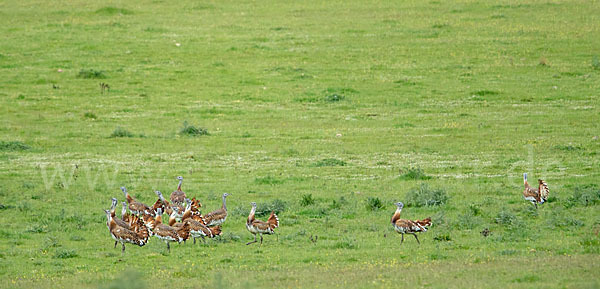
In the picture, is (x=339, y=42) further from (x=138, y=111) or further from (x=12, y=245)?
(x=12, y=245)

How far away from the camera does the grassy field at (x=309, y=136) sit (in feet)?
50.1

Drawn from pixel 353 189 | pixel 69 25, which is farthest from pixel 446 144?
pixel 69 25

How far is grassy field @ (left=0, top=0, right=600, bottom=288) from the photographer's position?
50.1 feet

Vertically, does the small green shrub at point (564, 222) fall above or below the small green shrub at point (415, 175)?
below

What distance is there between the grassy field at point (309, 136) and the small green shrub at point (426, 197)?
10cm

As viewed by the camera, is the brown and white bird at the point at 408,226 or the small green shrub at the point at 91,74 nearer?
the brown and white bird at the point at 408,226

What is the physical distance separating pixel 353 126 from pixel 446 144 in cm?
512

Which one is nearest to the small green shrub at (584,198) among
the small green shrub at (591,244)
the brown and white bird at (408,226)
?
the small green shrub at (591,244)

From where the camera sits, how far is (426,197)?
2034 centimetres

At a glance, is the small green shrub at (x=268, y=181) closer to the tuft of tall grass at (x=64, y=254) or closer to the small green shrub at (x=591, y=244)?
the tuft of tall grass at (x=64, y=254)

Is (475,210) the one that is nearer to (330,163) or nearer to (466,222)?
(466,222)

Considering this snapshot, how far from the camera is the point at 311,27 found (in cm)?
5188

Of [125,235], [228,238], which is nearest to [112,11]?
[228,238]

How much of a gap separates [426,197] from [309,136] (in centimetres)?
1147
